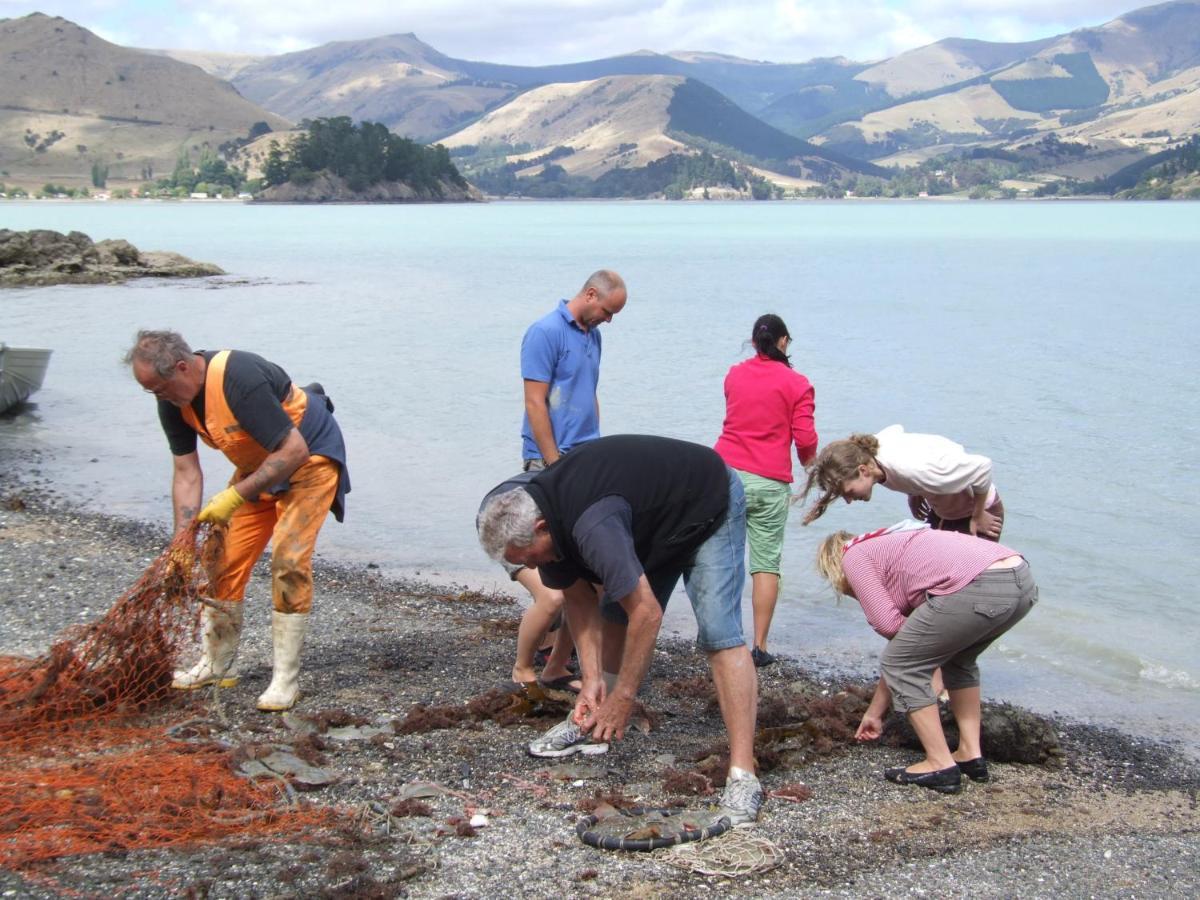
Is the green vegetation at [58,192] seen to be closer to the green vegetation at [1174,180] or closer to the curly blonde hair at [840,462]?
the green vegetation at [1174,180]

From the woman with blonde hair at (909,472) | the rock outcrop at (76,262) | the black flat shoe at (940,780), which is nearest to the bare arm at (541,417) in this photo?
the woman with blonde hair at (909,472)

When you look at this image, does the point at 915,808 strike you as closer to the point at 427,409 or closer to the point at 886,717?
the point at 886,717

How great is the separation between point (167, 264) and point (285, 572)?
4910cm

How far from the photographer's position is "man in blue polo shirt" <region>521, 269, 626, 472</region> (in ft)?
23.9

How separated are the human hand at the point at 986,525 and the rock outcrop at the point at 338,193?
166 metres

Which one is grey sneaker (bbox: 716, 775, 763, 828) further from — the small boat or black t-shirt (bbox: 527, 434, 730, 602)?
the small boat

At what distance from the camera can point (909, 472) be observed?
621 centimetres

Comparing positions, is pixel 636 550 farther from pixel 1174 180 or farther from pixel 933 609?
pixel 1174 180

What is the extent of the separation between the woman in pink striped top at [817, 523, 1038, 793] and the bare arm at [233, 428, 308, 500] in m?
2.59

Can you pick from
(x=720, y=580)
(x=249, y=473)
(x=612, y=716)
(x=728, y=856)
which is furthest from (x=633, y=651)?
(x=249, y=473)

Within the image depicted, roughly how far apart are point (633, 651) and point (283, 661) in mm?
2528

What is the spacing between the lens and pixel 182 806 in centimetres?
529

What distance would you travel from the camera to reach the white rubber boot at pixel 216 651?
22.6 feet

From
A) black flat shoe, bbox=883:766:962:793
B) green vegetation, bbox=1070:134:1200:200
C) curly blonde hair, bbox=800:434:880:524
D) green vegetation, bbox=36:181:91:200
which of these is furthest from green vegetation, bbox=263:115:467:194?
black flat shoe, bbox=883:766:962:793
